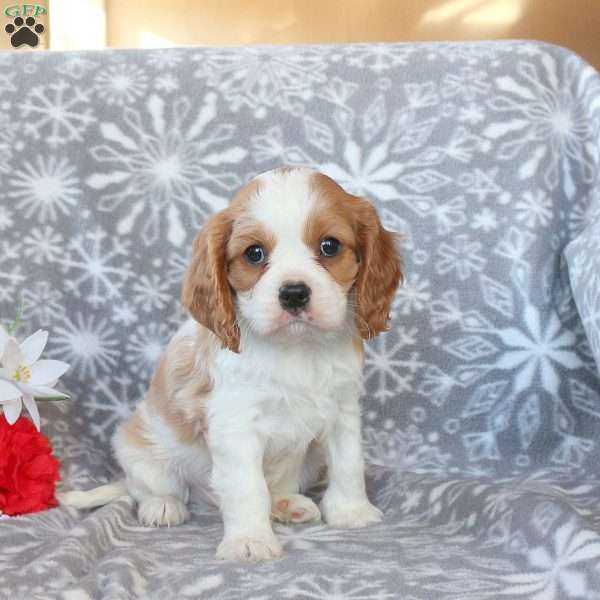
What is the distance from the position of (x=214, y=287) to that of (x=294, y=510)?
1.75ft

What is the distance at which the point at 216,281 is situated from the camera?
6.00 feet

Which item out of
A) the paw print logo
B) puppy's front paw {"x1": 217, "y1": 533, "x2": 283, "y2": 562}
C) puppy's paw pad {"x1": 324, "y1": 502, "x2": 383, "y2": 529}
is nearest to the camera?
puppy's front paw {"x1": 217, "y1": 533, "x2": 283, "y2": 562}

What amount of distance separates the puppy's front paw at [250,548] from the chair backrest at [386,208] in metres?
0.75

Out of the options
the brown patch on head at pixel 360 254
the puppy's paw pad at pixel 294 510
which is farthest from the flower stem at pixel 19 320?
the brown patch on head at pixel 360 254

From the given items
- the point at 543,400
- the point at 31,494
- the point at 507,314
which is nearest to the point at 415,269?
the point at 507,314

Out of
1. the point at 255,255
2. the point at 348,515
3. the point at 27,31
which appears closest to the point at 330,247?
the point at 255,255

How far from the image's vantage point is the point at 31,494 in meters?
2.06

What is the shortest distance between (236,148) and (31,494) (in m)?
1.03

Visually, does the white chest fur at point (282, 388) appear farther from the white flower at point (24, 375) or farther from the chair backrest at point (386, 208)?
the chair backrest at point (386, 208)

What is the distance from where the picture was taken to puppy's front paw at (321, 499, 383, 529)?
1970 mm

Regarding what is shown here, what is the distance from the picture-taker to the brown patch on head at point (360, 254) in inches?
72.4

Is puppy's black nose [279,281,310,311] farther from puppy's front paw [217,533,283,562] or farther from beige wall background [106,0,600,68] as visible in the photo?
beige wall background [106,0,600,68]

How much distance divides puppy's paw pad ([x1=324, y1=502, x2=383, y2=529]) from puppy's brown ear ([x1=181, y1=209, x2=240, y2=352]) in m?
0.42

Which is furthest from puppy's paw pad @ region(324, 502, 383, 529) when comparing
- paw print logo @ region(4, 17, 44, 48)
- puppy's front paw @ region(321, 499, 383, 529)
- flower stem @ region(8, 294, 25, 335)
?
paw print logo @ region(4, 17, 44, 48)
